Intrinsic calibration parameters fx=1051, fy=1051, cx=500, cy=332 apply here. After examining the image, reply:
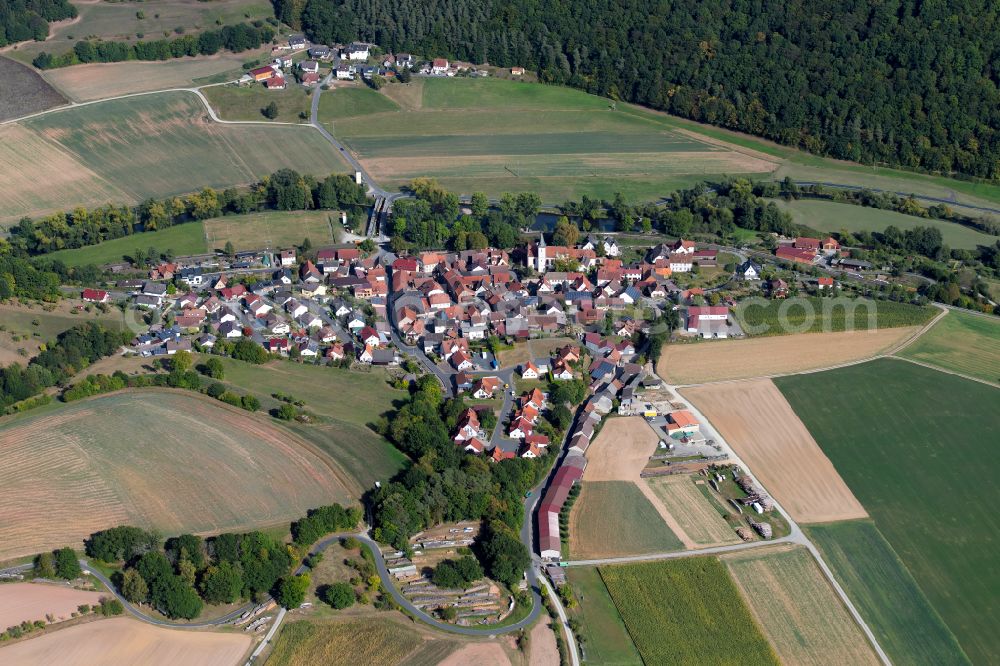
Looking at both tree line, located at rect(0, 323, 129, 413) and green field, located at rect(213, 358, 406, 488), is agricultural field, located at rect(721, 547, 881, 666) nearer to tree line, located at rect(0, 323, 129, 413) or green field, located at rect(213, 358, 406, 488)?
green field, located at rect(213, 358, 406, 488)

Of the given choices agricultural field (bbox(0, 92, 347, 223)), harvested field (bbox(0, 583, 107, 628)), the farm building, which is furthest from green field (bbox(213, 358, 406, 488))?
agricultural field (bbox(0, 92, 347, 223))

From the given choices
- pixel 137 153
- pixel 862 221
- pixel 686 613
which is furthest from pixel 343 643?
pixel 137 153

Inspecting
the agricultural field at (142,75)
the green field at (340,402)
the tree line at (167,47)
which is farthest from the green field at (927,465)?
the tree line at (167,47)

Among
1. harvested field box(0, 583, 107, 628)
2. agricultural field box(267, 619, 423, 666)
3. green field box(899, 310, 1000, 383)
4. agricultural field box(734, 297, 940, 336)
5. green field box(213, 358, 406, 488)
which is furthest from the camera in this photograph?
agricultural field box(734, 297, 940, 336)

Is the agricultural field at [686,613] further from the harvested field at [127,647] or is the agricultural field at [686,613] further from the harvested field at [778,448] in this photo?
the harvested field at [127,647]

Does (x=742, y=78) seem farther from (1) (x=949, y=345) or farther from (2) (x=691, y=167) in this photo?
(1) (x=949, y=345)

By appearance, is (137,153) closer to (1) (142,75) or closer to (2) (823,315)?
(1) (142,75)
